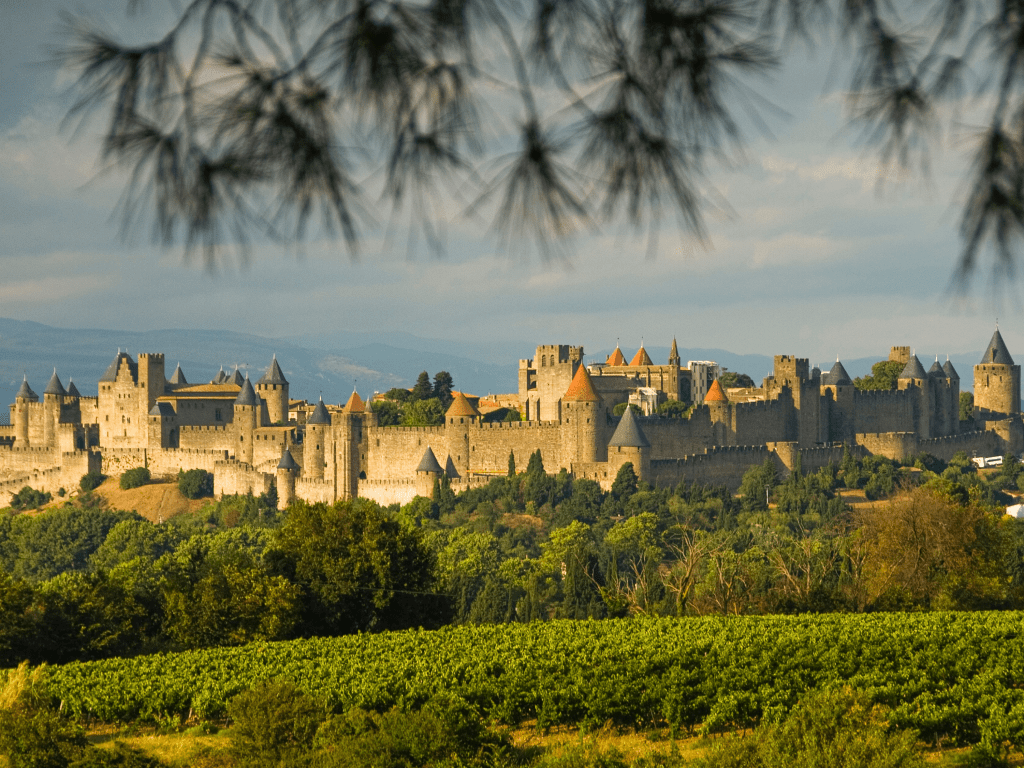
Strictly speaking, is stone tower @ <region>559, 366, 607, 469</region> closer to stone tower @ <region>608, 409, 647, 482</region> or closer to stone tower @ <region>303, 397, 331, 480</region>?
stone tower @ <region>608, 409, 647, 482</region>

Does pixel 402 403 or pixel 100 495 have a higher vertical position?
pixel 402 403

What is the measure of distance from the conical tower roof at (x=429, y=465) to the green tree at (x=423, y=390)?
9860 millimetres

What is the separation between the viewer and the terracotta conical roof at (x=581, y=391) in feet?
171

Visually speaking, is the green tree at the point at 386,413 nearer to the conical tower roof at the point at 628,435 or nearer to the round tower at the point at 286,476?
the round tower at the point at 286,476

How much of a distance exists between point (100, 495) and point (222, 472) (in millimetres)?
7420

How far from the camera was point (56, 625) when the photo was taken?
27.0 meters

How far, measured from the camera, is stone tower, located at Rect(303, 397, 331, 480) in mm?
56781

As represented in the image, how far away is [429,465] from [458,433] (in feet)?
7.32

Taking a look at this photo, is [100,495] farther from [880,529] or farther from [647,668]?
[647,668]

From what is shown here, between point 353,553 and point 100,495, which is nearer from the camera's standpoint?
point 353,553

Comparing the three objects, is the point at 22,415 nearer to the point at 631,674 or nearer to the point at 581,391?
the point at 581,391

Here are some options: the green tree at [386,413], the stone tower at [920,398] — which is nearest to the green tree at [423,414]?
the green tree at [386,413]

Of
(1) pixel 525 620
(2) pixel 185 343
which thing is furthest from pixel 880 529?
(2) pixel 185 343

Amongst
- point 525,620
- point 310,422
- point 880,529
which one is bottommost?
point 525,620
